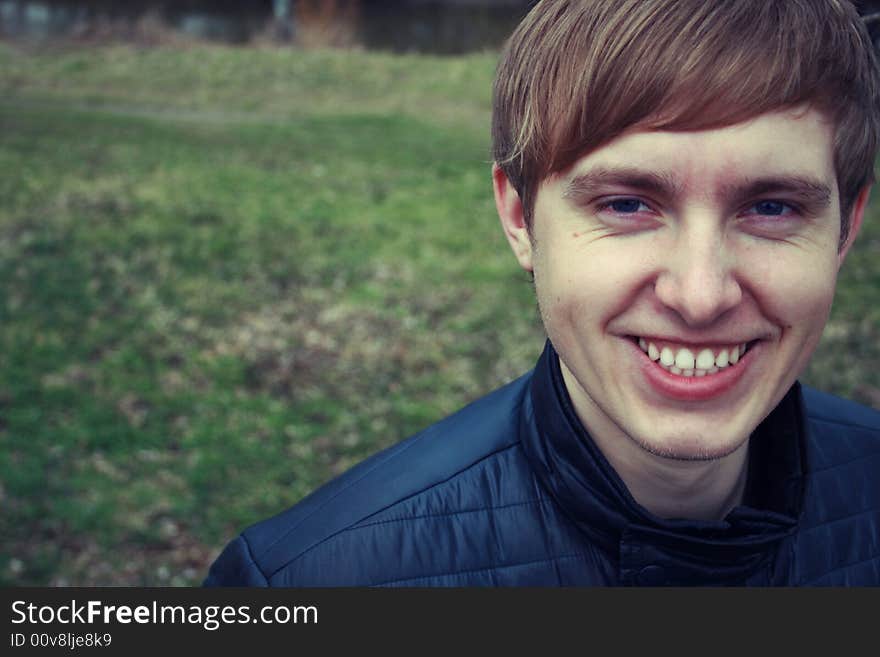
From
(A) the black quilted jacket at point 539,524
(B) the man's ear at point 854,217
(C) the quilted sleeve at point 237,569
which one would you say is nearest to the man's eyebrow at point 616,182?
(A) the black quilted jacket at point 539,524

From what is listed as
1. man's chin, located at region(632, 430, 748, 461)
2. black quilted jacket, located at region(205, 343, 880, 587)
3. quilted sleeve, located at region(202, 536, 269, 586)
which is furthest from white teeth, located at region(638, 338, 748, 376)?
quilted sleeve, located at region(202, 536, 269, 586)

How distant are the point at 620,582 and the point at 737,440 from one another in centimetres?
33

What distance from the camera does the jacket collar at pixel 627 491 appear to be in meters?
1.79

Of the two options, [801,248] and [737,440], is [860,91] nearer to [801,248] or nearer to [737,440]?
[801,248]

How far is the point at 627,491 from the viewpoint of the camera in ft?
5.84

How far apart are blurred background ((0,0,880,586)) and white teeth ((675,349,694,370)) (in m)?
0.86

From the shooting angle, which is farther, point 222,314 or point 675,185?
point 222,314

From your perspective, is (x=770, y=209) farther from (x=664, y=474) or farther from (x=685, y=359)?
(x=664, y=474)

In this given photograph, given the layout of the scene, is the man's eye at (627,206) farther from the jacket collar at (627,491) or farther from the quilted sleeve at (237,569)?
the quilted sleeve at (237,569)

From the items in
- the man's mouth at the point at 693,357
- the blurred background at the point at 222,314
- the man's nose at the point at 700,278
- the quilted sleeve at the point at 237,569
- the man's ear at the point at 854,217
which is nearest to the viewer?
the man's nose at the point at 700,278

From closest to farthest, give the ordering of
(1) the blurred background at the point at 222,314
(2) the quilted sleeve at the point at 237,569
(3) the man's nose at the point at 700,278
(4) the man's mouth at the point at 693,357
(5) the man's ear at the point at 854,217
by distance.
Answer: (3) the man's nose at the point at 700,278 → (4) the man's mouth at the point at 693,357 → (2) the quilted sleeve at the point at 237,569 → (5) the man's ear at the point at 854,217 → (1) the blurred background at the point at 222,314

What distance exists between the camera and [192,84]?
16312 millimetres

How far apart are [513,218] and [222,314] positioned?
17.6 feet

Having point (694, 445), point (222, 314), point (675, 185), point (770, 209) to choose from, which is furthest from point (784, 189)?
point (222, 314)
